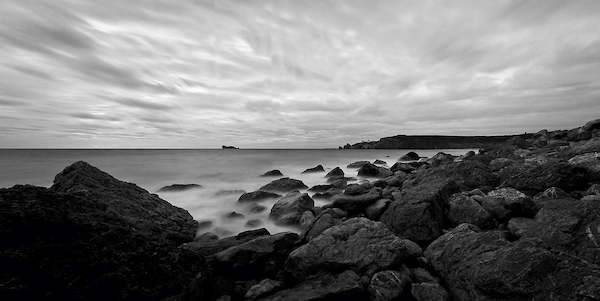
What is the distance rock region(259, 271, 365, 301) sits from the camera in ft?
12.1

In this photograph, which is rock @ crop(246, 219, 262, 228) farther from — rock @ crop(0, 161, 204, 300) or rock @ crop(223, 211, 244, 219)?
rock @ crop(0, 161, 204, 300)

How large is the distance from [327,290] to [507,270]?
2.11 m

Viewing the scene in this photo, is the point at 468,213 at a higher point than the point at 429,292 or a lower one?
higher

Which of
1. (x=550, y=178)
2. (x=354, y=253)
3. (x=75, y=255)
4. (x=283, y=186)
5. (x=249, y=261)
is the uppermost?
(x=550, y=178)

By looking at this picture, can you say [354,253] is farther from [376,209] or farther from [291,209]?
[291,209]

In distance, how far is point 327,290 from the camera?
12.4 ft

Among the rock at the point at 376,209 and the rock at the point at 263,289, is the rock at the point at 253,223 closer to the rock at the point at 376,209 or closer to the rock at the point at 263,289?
the rock at the point at 376,209

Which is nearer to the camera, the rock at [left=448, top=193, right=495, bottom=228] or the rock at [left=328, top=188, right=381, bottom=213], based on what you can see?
the rock at [left=448, top=193, right=495, bottom=228]

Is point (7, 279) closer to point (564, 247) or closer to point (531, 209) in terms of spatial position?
point (564, 247)

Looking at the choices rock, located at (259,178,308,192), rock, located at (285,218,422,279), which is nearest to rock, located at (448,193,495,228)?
rock, located at (285,218,422,279)

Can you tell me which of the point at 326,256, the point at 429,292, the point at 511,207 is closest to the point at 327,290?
the point at 326,256

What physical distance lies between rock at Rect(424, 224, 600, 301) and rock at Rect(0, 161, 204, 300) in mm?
3622

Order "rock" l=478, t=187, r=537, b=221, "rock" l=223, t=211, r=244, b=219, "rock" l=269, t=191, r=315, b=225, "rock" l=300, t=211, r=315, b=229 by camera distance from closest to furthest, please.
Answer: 1. "rock" l=478, t=187, r=537, b=221
2. "rock" l=300, t=211, r=315, b=229
3. "rock" l=269, t=191, r=315, b=225
4. "rock" l=223, t=211, r=244, b=219

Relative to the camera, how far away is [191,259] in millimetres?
4270
